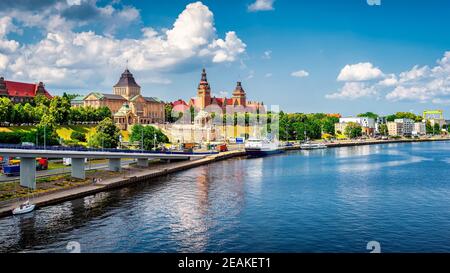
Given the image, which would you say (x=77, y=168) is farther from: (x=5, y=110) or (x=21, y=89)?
(x=21, y=89)

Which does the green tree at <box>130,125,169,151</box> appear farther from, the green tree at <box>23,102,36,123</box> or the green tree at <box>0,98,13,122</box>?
the green tree at <box>0,98,13,122</box>

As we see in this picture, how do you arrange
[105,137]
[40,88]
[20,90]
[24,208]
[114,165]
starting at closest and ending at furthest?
1. [24,208]
2. [114,165]
3. [105,137]
4. [20,90]
5. [40,88]

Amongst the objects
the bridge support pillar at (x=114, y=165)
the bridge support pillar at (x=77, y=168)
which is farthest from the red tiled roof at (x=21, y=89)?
the bridge support pillar at (x=77, y=168)

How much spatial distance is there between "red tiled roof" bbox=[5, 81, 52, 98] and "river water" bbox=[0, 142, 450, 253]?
11284 cm

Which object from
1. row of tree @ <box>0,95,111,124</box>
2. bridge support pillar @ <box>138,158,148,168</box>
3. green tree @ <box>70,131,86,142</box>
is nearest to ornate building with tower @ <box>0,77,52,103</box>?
row of tree @ <box>0,95,111,124</box>

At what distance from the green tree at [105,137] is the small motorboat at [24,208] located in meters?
49.0

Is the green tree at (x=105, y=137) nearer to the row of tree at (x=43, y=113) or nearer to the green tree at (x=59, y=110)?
the row of tree at (x=43, y=113)

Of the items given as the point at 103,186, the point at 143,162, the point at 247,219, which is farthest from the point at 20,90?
the point at 247,219

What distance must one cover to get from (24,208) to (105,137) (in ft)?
182

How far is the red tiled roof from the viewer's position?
162m

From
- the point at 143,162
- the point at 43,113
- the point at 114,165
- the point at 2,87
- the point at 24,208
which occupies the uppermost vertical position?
the point at 2,87

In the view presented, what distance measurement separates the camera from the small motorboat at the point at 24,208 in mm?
47000

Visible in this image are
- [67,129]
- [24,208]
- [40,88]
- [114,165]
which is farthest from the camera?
[40,88]

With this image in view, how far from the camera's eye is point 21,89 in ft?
550
